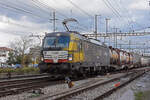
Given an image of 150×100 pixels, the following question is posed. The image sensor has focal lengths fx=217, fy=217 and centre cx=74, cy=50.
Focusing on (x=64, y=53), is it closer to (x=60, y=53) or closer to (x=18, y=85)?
(x=60, y=53)

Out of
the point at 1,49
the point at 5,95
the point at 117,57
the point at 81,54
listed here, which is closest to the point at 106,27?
the point at 117,57

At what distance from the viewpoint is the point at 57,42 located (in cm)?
1580

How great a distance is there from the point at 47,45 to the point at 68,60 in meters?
2.12

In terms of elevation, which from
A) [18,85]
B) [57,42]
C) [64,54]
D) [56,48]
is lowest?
[18,85]

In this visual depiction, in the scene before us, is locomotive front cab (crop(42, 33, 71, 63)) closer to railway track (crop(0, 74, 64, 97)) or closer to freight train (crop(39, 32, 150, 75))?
freight train (crop(39, 32, 150, 75))

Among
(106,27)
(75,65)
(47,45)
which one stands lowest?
(75,65)

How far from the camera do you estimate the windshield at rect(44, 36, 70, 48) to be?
51.1 feet

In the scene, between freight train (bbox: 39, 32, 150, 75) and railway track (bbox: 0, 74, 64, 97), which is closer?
railway track (bbox: 0, 74, 64, 97)

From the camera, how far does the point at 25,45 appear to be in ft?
203

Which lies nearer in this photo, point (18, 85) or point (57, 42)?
point (18, 85)

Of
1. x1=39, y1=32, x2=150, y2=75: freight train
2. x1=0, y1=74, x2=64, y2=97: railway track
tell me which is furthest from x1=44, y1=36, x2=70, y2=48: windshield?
x1=0, y1=74, x2=64, y2=97: railway track

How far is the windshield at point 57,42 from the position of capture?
15562 mm

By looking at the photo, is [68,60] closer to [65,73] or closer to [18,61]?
[65,73]

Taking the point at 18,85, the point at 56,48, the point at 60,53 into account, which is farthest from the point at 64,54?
the point at 18,85
